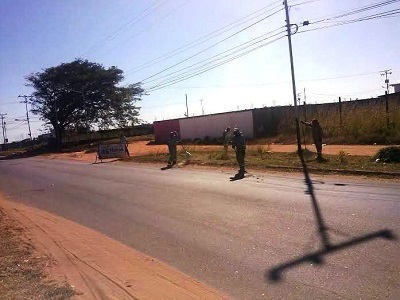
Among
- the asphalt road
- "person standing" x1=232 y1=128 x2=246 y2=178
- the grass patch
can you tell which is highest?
"person standing" x1=232 y1=128 x2=246 y2=178

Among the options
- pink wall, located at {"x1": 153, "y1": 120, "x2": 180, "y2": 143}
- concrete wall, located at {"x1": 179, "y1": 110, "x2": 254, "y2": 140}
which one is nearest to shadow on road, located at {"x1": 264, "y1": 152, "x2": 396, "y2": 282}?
concrete wall, located at {"x1": 179, "y1": 110, "x2": 254, "y2": 140}

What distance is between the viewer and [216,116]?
42.8 metres

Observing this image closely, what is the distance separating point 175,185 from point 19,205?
478 cm

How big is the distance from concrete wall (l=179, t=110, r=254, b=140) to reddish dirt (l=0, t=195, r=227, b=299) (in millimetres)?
29638

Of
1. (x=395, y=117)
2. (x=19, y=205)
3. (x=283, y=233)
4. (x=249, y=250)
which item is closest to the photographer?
(x=249, y=250)

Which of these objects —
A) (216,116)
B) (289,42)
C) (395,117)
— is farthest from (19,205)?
(216,116)

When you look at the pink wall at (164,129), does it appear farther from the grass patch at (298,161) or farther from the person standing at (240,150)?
the person standing at (240,150)

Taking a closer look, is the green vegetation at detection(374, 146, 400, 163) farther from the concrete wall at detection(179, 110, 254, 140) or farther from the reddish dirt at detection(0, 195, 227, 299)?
the concrete wall at detection(179, 110, 254, 140)

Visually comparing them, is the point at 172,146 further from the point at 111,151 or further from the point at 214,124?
the point at 214,124

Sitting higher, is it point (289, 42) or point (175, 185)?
point (289, 42)

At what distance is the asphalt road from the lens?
562 cm

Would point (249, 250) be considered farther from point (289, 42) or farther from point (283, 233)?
point (289, 42)

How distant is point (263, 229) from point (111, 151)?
2608 cm

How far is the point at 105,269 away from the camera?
22.2 feet
